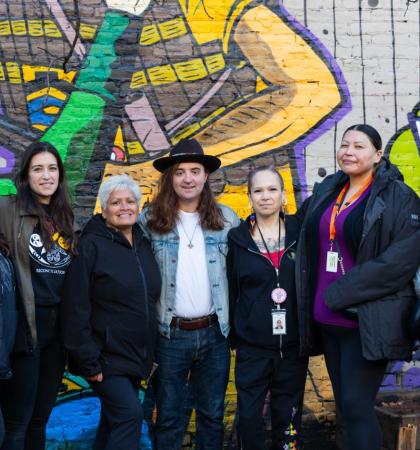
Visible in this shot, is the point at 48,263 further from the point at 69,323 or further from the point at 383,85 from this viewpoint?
the point at 383,85

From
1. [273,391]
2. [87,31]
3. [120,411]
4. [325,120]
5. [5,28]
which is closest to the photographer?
[120,411]

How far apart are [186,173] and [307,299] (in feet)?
3.34

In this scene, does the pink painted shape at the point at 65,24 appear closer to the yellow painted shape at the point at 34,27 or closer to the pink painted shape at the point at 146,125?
the yellow painted shape at the point at 34,27

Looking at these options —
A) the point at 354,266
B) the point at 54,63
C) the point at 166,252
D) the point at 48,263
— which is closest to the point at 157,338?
the point at 166,252

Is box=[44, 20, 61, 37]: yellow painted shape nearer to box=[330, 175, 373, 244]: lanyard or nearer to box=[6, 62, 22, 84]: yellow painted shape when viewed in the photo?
box=[6, 62, 22, 84]: yellow painted shape

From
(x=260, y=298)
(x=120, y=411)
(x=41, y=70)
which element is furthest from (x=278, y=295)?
(x=41, y=70)

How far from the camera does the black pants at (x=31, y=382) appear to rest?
360 centimetres

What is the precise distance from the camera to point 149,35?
16.2 feet

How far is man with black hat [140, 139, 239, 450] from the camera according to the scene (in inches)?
154

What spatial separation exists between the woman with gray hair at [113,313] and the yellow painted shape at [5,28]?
1704 mm

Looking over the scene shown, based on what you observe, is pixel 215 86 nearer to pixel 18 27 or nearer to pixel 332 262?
pixel 18 27

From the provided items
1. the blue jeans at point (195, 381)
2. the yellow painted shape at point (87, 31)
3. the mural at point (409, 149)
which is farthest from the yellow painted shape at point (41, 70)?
the mural at point (409, 149)

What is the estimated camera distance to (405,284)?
11.9ft

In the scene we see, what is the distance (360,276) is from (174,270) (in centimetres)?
105
